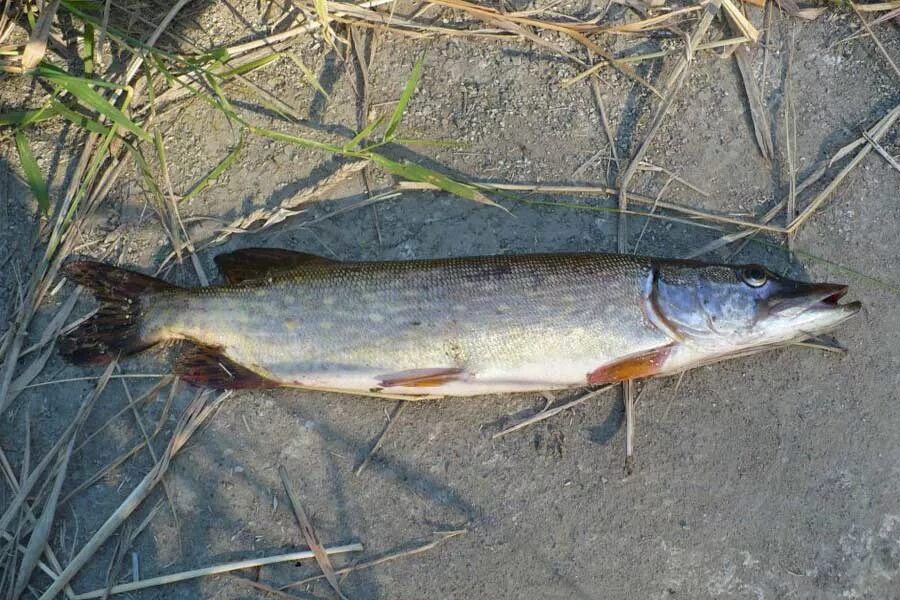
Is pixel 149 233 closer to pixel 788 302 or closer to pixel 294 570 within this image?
pixel 294 570

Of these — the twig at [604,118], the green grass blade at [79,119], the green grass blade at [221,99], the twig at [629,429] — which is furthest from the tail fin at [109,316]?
the twig at [604,118]

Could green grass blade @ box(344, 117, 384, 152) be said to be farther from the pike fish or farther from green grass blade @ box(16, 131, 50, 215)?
green grass blade @ box(16, 131, 50, 215)

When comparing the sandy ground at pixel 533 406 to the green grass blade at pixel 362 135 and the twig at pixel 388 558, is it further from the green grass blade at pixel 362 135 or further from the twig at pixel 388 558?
the green grass blade at pixel 362 135

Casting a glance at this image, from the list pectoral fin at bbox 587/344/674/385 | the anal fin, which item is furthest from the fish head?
the anal fin

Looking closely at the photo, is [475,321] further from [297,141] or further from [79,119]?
[79,119]

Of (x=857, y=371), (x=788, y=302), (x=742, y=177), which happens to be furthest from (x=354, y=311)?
(x=857, y=371)
